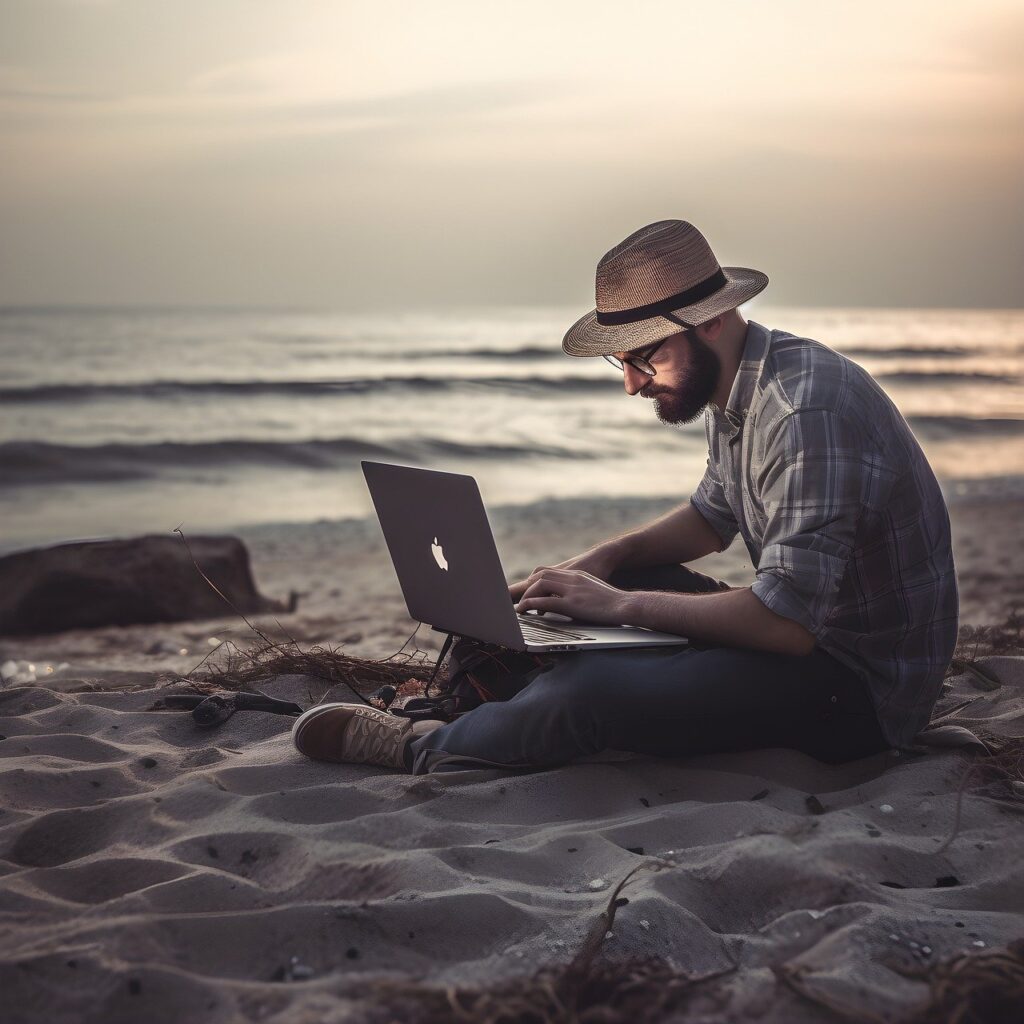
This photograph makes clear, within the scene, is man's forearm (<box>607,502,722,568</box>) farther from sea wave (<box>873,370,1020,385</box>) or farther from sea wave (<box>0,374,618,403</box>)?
sea wave (<box>873,370,1020,385</box>)

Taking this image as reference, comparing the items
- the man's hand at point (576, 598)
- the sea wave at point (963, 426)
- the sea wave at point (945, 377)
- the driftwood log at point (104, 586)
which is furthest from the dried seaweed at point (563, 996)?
the sea wave at point (945, 377)

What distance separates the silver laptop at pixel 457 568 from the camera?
8.90 ft

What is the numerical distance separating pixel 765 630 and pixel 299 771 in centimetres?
134

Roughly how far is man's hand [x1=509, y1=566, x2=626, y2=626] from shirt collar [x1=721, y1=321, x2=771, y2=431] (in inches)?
23.6

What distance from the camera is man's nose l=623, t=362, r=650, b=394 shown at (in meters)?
2.97

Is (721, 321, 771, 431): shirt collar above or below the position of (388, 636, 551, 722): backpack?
above

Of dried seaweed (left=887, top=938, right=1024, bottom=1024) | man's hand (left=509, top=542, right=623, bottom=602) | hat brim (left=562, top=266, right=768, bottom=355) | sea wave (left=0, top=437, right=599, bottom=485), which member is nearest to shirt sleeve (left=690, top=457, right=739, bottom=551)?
man's hand (left=509, top=542, right=623, bottom=602)

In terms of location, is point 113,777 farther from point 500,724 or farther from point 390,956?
point 390,956

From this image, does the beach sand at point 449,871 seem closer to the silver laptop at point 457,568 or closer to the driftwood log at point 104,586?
the silver laptop at point 457,568

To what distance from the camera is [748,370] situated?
2.83 m

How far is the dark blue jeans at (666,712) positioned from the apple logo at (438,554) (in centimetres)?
41

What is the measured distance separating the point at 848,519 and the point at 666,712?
680 millimetres

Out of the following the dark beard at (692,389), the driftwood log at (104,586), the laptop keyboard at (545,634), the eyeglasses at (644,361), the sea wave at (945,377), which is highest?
the eyeglasses at (644,361)

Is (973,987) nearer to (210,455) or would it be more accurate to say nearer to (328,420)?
(210,455)
